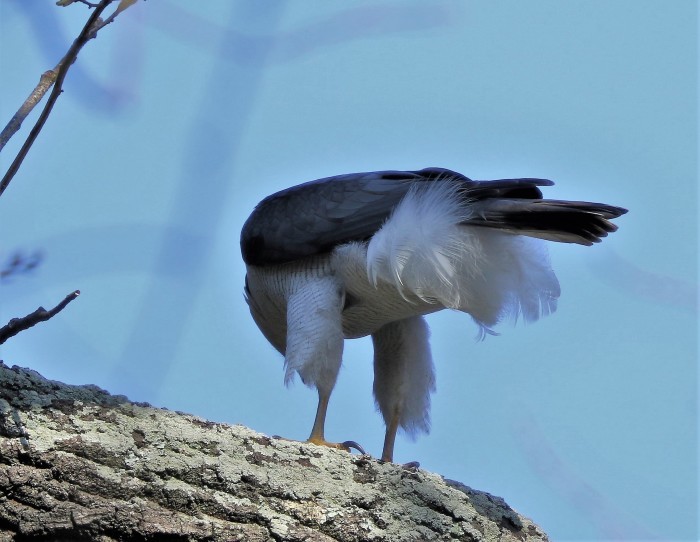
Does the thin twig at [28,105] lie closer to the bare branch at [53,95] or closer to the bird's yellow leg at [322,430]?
the bare branch at [53,95]

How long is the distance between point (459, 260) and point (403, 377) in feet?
2.72

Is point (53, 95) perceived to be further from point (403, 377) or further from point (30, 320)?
point (403, 377)

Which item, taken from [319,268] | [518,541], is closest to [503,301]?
[319,268]

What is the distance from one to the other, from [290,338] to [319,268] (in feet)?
1.50

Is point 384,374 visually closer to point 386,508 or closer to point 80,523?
point 386,508

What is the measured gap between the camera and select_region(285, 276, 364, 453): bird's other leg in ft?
19.5

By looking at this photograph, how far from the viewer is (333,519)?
4082 millimetres

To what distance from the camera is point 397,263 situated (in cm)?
593

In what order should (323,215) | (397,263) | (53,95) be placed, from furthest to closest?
(323,215)
(397,263)
(53,95)

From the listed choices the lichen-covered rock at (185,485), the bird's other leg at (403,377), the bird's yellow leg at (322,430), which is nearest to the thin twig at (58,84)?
the lichen-covered rock at (185,485)

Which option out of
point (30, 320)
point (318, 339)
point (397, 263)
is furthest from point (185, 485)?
point (397, 263)

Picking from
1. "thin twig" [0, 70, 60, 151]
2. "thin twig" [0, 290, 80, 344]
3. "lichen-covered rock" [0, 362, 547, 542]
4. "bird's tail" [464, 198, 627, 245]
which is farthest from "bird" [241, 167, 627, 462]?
"thin twig" [0, 70, 60, 151]

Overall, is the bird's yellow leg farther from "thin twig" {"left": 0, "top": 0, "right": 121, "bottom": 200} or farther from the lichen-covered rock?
"thin twig" {"left": 0, "top": 0, "right": 121, "bottom": 200}

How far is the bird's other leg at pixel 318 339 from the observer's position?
19.5 feet
